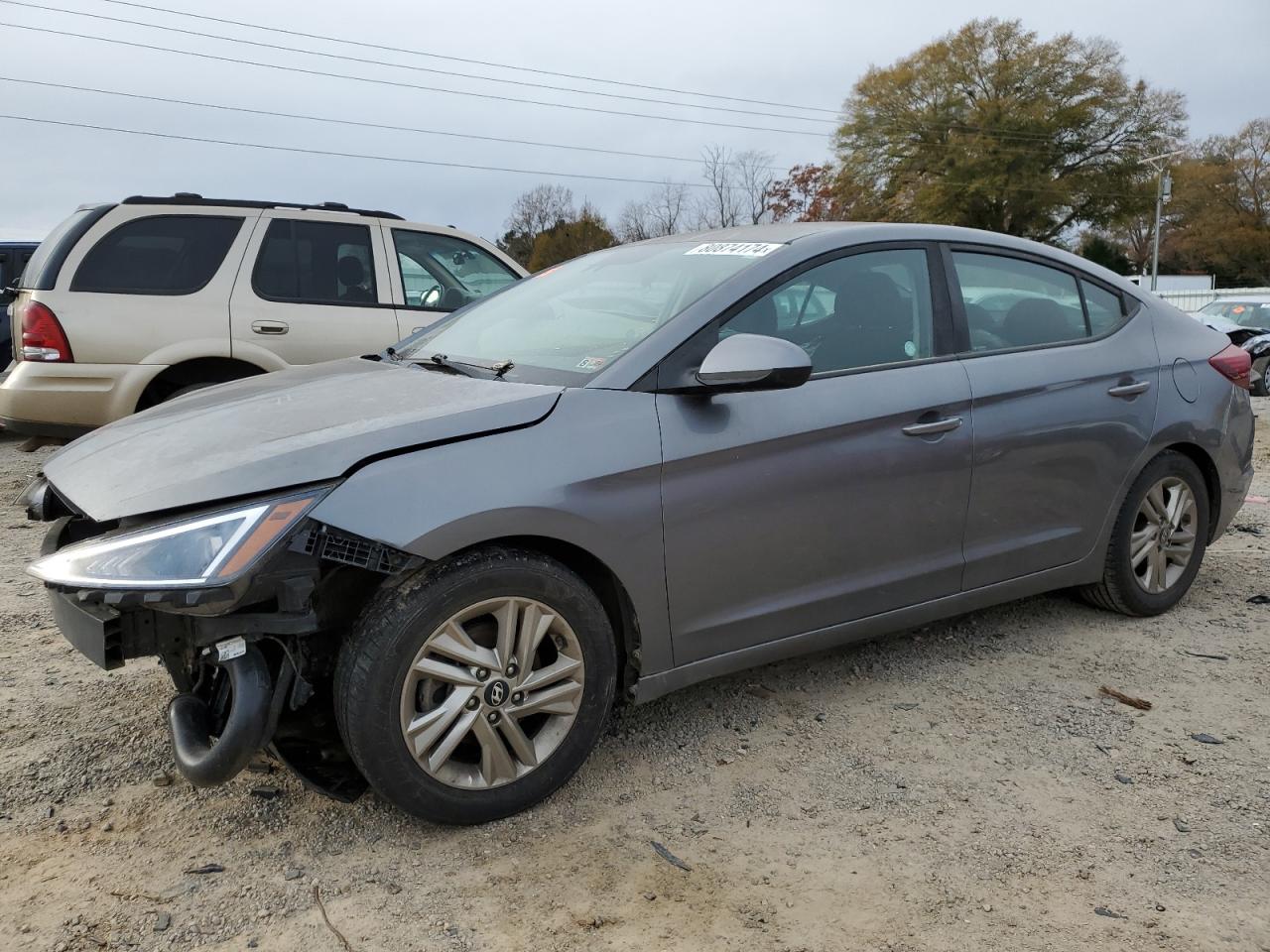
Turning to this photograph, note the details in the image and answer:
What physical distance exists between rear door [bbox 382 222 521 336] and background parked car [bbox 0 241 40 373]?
236 inches

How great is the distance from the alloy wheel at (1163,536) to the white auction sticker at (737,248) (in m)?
1.95

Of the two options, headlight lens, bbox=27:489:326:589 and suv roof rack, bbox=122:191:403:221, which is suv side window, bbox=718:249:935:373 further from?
suv roof rack, bbox=122:191:403:221

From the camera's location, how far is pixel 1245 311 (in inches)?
663

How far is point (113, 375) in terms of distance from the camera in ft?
19.5

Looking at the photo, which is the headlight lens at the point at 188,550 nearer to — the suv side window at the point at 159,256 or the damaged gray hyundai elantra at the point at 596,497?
the damaged gray hyundai elantra at the point at 596,497

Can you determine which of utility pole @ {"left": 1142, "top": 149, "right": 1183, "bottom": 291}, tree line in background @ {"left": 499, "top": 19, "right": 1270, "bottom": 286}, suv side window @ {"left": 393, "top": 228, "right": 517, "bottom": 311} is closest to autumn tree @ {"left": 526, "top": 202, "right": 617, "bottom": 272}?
tree line in background @ {"left": 499, "top": 19, "right": 1270, "bottom": 286}

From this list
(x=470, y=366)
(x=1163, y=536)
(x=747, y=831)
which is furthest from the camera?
(x=1163, y=536)

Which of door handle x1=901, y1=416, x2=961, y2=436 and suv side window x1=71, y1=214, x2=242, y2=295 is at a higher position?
suv side window x1=71, y1=214, x2=242, y2=295

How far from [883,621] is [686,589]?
856 millimetres

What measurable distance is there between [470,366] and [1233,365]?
3.25 m

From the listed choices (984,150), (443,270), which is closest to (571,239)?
(984,150)

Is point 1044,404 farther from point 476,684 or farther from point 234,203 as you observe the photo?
point 234,203

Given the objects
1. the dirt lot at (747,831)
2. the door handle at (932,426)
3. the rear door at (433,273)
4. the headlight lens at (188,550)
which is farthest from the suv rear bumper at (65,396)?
the door handle at (932,426)

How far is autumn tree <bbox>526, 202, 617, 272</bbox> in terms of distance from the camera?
48844 millimetres
